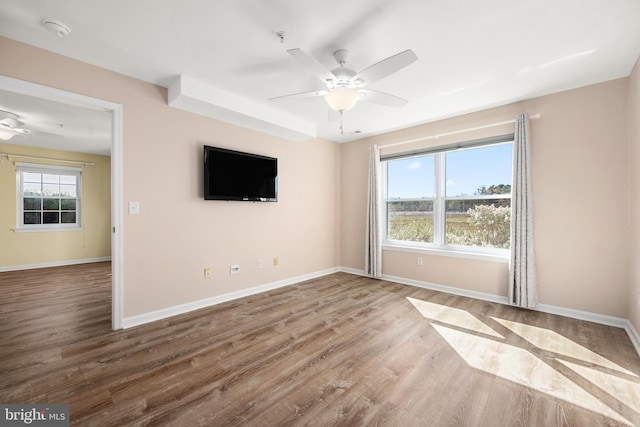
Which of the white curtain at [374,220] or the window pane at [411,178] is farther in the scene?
the white curtain at [374,220]

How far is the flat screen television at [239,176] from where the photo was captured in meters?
3.37

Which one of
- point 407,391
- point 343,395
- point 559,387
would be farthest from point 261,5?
point 559,387

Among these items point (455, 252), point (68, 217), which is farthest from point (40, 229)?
point (455, 252)

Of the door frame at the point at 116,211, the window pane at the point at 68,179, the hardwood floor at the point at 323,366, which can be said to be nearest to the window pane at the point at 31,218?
the window pane at the point at 68,179

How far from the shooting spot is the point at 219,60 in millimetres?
2516

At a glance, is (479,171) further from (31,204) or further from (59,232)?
(31,204)

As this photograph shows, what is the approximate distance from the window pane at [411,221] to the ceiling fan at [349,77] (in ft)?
7.20

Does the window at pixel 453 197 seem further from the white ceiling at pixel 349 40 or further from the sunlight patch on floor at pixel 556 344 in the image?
the sunlight patch on floor at pixel 556 344

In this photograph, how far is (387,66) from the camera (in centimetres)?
204

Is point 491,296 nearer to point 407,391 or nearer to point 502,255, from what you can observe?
point 502,255

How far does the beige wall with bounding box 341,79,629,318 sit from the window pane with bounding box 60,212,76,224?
822cm

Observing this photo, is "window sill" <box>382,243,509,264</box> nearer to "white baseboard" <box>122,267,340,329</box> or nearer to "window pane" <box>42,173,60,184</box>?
"white baseboard" <box>122,267,340,329</box>

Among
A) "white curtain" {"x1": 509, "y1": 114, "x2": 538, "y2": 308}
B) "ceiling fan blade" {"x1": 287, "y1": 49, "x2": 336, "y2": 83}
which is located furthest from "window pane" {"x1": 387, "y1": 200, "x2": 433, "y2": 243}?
"ceiling fan blade" {"x1": 287, "y1": 49, "x2": 336, "y2": 83}

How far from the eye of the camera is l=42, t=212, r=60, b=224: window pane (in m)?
5.71
